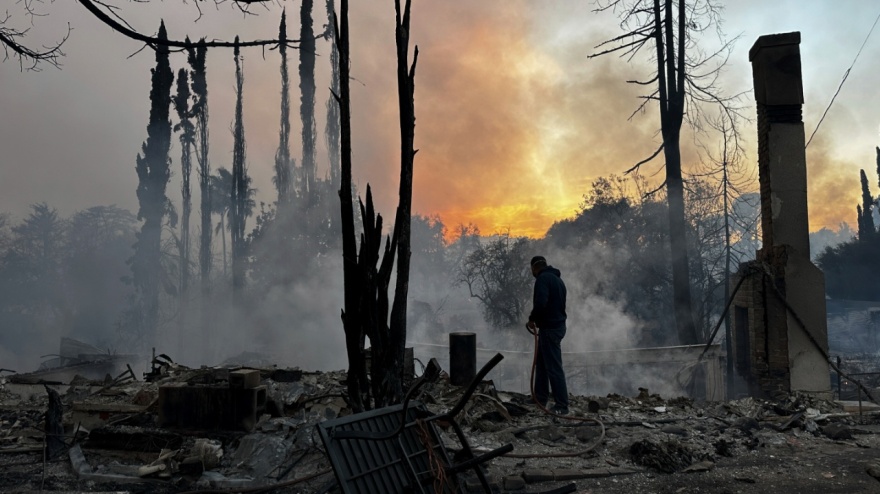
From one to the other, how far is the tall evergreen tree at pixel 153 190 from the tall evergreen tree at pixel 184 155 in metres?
2.71

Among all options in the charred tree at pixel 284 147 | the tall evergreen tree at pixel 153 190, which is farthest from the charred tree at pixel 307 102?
the tall evergreen tree at pixel 153 190

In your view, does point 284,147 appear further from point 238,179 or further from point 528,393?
point 528,393

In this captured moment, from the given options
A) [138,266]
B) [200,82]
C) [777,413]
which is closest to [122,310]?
[138,266]

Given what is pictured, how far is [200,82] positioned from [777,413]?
1671 inches

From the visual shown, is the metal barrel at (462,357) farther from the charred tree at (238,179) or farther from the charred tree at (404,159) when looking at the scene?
the charred tree at (238,179)

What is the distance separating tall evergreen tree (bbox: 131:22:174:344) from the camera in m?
34.6

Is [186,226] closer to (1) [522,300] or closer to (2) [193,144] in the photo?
(2) [193,144]

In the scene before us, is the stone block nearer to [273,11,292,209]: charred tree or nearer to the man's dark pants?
the man's dark pants

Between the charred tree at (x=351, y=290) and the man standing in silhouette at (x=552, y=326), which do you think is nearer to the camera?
the charred tree at (x=351, y=290)

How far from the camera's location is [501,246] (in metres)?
26.3

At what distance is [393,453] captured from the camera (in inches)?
108

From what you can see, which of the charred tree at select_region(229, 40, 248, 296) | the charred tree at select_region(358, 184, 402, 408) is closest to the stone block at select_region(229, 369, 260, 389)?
the charred tree at select_region(358, 184, 402, 408)

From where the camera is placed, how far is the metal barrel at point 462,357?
7.69 metres

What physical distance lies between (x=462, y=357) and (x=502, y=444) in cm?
204
